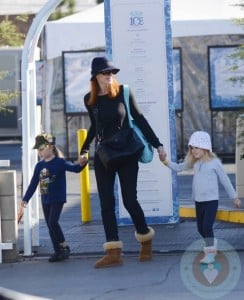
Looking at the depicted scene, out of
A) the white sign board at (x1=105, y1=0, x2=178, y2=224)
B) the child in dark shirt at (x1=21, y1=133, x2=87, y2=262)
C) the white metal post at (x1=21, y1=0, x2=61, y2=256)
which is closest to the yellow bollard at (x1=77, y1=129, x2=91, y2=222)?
the white sign board at (x1=105, y1=0, x2=178, y2=224)

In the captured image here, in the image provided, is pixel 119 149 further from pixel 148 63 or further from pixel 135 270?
pixel 148 63

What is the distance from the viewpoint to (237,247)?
10531mm

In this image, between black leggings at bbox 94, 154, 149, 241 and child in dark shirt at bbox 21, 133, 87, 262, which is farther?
child in dark shirt at bbox 21, 133, 87, 262

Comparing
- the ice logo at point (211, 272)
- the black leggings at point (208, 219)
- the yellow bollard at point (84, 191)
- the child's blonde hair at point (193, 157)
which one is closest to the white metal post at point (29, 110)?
the ice logo at point (211, 272)

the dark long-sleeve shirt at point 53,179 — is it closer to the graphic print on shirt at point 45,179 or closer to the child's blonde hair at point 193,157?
the graphic print on shirt at point 45,179

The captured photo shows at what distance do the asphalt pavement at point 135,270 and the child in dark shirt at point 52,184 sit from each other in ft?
0.76

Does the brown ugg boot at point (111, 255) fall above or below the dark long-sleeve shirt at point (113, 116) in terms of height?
below

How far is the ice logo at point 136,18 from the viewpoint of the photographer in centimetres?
1211

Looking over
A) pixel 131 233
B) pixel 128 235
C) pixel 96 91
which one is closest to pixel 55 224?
pixel 96 91

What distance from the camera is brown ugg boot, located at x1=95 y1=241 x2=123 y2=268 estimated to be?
980 cm

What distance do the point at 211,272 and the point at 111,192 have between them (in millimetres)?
1259

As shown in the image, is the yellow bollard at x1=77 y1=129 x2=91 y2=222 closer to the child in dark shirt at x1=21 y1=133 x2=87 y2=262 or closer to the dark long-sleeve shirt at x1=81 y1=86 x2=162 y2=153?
the child in dark shirt at x1=21 y1=133 x2=87 y2=262

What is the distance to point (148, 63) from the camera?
12.1 meters

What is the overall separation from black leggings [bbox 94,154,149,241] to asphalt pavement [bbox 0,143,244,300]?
425 mm
